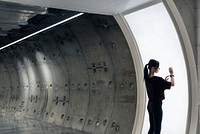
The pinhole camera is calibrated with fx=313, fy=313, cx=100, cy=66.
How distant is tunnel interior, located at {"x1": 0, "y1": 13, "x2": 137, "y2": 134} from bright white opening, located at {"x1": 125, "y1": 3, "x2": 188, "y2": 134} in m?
0.70

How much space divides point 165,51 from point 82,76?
13.5 ft

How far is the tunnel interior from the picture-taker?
24.6 feet

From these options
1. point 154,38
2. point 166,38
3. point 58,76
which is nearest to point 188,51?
point 166,38

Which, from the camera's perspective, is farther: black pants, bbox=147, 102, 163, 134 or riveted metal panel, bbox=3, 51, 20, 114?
riveted metal panel, bbox=3, 51, 20, 114

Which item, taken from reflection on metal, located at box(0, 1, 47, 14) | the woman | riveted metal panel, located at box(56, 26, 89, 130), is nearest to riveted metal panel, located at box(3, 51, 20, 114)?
riveted metal panel, located at box(56, 26, 89, 130)

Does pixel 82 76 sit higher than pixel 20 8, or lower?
lower

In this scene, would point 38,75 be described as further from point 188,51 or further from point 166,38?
point 188,51

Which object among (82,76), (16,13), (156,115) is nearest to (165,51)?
(156,115)

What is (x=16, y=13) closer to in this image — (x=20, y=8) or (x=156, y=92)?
(x=20, y=8)

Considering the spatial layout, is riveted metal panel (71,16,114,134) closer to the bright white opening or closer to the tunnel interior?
the tunnel interior

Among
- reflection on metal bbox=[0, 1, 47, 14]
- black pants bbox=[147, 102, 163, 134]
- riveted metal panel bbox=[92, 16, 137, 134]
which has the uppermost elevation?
reflection on metal bbox=[0, 1, 47, 14]

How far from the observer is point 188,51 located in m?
4.90

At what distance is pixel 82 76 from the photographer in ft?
31.9

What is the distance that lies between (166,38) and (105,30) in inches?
83.3
